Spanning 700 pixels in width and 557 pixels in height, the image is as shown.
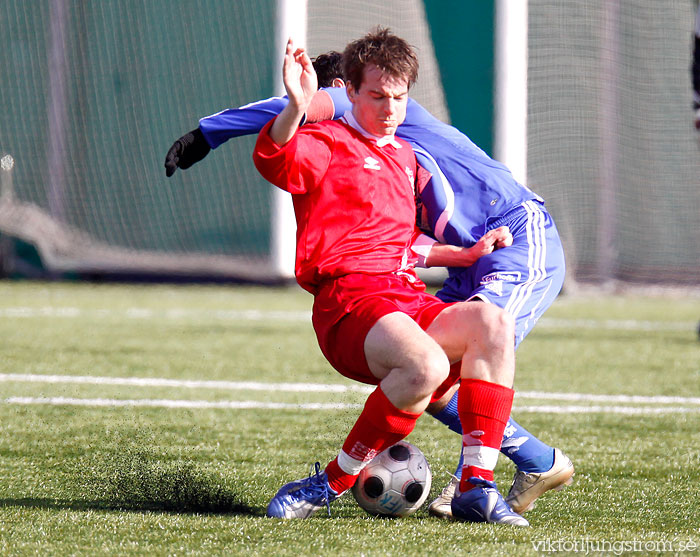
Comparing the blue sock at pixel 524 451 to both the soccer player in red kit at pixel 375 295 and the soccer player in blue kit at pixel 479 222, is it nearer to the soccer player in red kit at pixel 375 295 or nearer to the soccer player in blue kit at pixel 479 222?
the soccer player in blue kit at pixel 479 222

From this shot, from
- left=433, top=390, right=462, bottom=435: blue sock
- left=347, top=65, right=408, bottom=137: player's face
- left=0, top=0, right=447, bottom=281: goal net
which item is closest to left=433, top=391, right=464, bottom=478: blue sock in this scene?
left=433, top=390, right=462, bottom=435: blue sock

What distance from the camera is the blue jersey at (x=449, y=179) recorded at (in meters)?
3.15

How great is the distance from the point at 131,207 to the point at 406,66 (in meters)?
9.54

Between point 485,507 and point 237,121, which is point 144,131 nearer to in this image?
point 237,121

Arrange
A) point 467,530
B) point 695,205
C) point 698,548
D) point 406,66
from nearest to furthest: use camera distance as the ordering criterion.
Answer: point 698,548
point 467,530
point 406,66
point 695,205

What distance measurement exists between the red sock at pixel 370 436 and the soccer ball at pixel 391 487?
40 mm

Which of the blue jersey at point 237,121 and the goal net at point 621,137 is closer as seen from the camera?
the blue jersey at point 237,121

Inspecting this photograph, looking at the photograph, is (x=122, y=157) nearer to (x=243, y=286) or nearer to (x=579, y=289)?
(x=243, y=286)

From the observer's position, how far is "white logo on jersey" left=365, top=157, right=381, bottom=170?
2.96 meters

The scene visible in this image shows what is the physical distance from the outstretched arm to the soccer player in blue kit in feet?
0.84

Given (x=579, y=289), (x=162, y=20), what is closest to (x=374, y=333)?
(x=579, y=289)

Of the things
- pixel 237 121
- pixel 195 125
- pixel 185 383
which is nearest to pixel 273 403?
→ pixel 185 383

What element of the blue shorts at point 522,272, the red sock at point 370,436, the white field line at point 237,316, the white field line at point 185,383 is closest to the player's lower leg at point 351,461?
the red sock at point 370,436

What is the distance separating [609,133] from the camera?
39.9 feet
